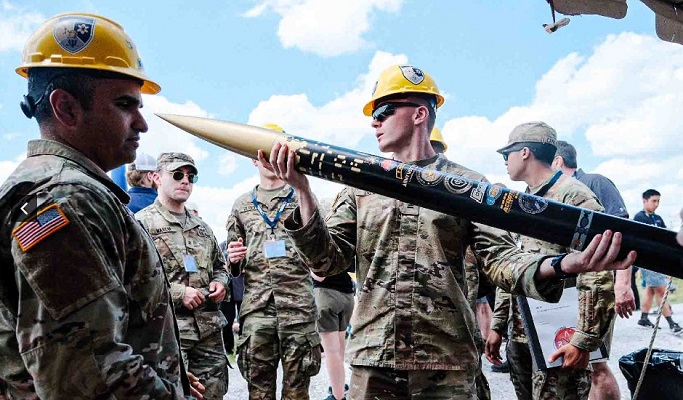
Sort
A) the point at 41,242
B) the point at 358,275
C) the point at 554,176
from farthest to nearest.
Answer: the point at 554,176 → the point at 358,275 → the point at 41,242

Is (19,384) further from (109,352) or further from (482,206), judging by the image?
(482,206)

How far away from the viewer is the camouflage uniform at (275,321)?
568 centimetres

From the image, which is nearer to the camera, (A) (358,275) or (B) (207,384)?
(A) (358,275)

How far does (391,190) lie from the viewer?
2885mm

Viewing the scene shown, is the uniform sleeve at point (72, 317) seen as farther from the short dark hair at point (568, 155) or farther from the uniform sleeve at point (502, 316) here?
the short dark hair at point (568, 155)

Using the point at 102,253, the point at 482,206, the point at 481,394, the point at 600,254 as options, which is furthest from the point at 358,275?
the point at 481,394

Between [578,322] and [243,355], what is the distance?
3.12 meters

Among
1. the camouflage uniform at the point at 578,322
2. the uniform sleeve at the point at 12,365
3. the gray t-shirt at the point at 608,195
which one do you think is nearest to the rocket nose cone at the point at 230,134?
the uniform sleeve at the point at 12,365

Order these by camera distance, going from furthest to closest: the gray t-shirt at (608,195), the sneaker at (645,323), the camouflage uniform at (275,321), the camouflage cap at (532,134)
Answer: the sneaker at (645,323), the gray t-shirt at (608,195), the camouflage uniform at (275,321), the camouflage cap at (532,134)

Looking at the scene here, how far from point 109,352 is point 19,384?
15.4 inches

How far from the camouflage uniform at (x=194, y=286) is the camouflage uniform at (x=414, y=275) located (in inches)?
86.0

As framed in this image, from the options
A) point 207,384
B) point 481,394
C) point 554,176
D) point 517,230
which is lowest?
point 207,384

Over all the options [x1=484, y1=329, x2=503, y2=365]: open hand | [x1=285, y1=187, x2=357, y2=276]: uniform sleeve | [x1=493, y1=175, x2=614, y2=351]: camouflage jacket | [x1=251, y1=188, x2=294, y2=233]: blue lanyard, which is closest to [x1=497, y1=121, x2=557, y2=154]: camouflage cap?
[x1=493, y1=175, x2=614, y2=351]: camouflage jacket

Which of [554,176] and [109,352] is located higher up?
[554,176]
